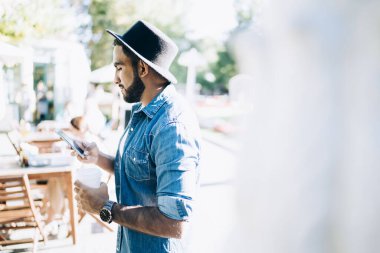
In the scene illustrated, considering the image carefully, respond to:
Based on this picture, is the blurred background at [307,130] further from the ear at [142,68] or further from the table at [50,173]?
the table at [50,173]

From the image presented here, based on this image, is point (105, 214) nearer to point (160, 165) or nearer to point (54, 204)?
point (160, 165)

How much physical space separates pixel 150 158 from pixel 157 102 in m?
0.26

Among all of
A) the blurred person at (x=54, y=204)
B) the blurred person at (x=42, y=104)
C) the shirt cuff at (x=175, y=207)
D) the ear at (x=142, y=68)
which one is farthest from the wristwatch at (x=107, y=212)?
the blurred person at (x=42, y=104)

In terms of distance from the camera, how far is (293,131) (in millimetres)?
685

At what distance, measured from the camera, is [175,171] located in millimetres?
1319

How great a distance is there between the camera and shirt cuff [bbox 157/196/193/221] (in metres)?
1.31

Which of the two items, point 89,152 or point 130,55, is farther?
point 89,152

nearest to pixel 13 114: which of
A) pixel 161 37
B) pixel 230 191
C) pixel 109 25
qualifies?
pixel 109 25

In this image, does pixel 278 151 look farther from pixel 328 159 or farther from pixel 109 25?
pixel 109 25

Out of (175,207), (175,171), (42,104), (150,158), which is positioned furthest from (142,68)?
(42,104)

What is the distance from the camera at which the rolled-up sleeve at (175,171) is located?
131 centimetres

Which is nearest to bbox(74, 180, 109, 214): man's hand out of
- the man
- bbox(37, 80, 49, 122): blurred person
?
the man

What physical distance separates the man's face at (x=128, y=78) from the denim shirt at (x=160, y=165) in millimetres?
92

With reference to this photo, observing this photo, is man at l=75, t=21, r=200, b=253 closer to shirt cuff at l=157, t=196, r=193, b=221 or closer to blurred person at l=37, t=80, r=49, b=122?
shirt cuff at l=157, t=196, r=193, b=221
